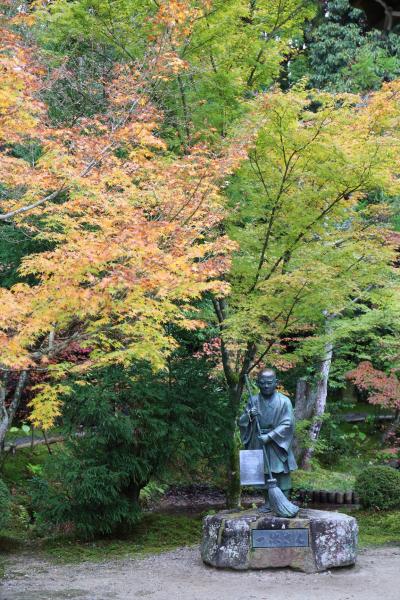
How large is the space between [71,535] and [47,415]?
232 centimetres

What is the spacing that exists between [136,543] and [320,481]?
16.9ft

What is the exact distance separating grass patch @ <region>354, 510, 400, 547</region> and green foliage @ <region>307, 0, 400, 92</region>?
10.3m

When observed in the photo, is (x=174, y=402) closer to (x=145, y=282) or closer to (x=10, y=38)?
(x=145, y=282)

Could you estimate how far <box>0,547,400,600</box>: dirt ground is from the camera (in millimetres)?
6918

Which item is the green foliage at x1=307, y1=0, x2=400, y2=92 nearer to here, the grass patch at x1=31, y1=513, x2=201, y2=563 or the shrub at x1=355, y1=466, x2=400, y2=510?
the shrub at x1=355, y1=466, x2=400, y2=510

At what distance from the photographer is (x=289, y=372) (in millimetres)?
17469

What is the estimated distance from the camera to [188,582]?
24.6 ft

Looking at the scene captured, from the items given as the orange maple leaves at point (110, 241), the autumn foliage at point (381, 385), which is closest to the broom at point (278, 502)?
the orange maple leaves at point (110, 241)

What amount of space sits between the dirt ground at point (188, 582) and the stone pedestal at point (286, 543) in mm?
124

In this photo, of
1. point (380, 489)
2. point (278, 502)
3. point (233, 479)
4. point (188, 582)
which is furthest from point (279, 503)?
point (380, 489)

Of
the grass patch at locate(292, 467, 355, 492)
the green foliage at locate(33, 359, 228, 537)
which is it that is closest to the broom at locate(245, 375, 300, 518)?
the green foliage at locate(33, 359, 228, 537)

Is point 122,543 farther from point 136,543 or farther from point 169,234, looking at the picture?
point 169,234

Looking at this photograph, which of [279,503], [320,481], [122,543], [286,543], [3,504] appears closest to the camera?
[286,543]

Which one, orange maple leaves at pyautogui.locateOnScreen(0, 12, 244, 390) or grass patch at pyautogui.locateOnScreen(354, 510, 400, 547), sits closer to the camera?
orange maple leaves at pyautogui.locateOnScreen(0, 12, 244, 390)
